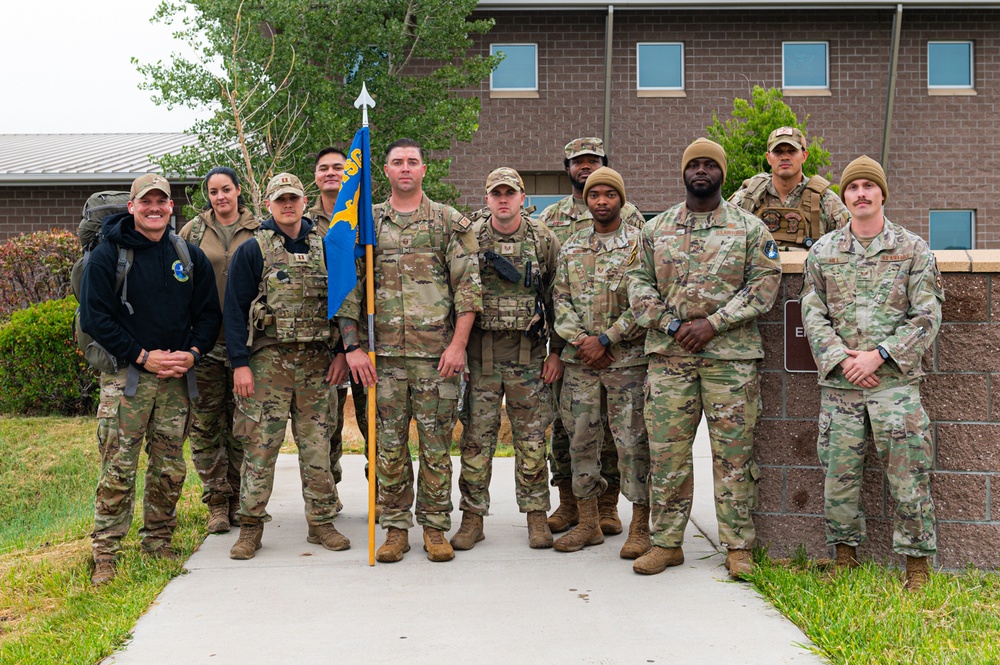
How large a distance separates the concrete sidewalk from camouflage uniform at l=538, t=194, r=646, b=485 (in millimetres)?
496

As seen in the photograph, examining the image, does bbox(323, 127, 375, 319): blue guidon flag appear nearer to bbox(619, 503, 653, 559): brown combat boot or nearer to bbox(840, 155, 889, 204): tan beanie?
bbox(619, 503, 653, 559): brown combat boot

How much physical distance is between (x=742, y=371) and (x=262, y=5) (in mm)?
9651

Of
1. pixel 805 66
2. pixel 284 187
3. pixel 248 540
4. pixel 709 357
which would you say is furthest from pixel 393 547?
pixel 805 66

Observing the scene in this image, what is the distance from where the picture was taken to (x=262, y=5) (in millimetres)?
12633

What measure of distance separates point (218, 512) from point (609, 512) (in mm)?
2743

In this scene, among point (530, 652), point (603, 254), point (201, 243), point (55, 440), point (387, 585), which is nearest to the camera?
point (530, 652)

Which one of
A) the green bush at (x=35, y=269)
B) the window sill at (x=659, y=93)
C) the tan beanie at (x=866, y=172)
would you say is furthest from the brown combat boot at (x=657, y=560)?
the window sill at (x=659, y=93)

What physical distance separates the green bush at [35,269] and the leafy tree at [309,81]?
1.87 metres

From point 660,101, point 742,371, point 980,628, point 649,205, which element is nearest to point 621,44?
point 660,101

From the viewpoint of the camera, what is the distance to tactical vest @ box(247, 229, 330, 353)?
19.4ft

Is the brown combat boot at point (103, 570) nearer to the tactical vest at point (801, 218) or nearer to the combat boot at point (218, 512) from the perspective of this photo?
the combat boot at point (218, 512)

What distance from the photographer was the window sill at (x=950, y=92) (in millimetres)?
17797

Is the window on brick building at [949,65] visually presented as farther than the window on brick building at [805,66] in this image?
Yes

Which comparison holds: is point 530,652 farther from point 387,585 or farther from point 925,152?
point 925,152
